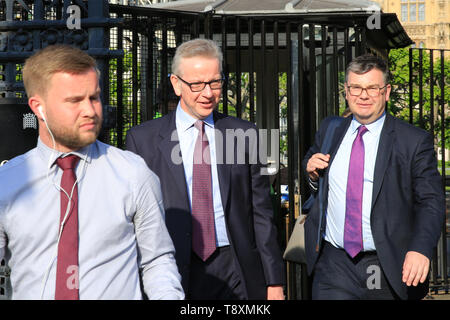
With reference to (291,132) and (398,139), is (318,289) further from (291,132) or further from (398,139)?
(291,132)

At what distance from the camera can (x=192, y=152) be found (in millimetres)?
3455

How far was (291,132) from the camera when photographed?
5879mm

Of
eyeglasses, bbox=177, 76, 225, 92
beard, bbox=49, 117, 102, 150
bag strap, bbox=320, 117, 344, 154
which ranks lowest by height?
bag strap, bbox=320, 117, 344, 154

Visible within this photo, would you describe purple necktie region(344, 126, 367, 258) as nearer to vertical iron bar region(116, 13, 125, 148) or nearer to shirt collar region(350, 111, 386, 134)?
shirt collar region(350, 111, 386, 134)

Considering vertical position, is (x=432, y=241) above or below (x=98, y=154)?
below

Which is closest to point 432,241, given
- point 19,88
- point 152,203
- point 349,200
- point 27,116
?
point 349,200

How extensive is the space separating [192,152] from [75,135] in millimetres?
1319

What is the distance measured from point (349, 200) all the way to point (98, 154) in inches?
69.8

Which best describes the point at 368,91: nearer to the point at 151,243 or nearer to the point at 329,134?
the point at 329,134

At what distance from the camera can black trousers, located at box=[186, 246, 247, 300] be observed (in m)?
3.33

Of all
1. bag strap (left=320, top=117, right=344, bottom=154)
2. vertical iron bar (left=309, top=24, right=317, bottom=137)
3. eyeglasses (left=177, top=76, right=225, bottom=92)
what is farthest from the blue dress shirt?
vertical iron bar (left=309, top=24, right=317, bottom=137)

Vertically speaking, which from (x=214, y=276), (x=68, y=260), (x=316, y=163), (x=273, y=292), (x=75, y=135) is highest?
(x=75, y=135)

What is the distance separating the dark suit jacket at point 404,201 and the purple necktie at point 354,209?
2.8 inches

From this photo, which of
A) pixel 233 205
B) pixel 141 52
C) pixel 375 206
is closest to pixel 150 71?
pixel 141 52
